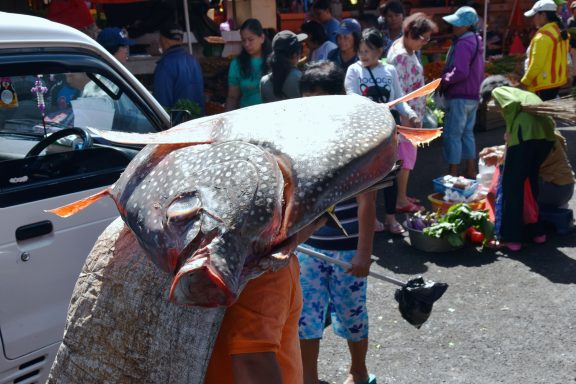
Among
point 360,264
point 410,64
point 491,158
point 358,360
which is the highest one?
point 410,64

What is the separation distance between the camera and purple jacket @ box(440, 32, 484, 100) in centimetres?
699

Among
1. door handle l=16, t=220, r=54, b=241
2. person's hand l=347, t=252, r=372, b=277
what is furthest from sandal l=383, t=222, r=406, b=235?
door handle l=16, t=220, r=54, b=241

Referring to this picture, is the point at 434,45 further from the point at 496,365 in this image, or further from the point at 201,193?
the point at 201,193

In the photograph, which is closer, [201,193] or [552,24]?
[201,193]

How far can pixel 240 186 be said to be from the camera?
108cm

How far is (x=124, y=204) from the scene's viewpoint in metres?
1.21

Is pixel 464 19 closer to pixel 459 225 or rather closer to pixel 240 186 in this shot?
pixel 459 225

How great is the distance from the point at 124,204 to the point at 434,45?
11094 millimetres

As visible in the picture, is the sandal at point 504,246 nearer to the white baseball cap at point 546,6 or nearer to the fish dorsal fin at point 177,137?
the white baseball cap at point 546,6

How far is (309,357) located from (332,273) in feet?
1.45

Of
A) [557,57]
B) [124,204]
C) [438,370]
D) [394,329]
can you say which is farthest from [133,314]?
[557,57]

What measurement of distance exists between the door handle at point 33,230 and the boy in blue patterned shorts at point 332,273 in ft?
3.97

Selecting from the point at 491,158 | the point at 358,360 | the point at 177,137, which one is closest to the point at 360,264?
the point at 358,360

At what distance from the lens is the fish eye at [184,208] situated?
1061mm
